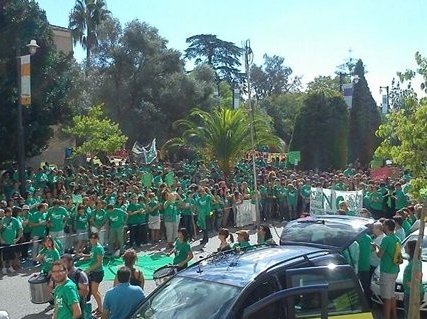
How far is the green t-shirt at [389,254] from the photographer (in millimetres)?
9945

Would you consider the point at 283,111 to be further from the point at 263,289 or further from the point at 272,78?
the point at 263,289

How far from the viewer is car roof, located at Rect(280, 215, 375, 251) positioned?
32.8 feet

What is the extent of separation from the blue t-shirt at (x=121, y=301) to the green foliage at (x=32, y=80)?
1739 cm

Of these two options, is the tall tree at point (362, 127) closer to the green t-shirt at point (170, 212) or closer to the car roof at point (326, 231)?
the green t-shirt at point (170, 212)

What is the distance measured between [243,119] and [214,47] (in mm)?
60199

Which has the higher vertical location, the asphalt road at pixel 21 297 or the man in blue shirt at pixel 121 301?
the man in blue shirt at pixel 121 301

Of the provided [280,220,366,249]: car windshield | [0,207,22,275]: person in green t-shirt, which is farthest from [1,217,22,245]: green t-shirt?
[280,220,366,249]: car windshield

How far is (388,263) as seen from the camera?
32.8ft

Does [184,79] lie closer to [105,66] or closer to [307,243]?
[105,66]

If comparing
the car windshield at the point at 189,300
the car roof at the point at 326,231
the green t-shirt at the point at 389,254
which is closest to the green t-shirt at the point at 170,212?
the car roof at the point at 326,231

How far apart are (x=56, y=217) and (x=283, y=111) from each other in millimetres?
55470

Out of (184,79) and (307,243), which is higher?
(184,79)

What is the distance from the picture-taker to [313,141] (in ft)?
114

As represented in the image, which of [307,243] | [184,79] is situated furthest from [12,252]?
[184,79]
